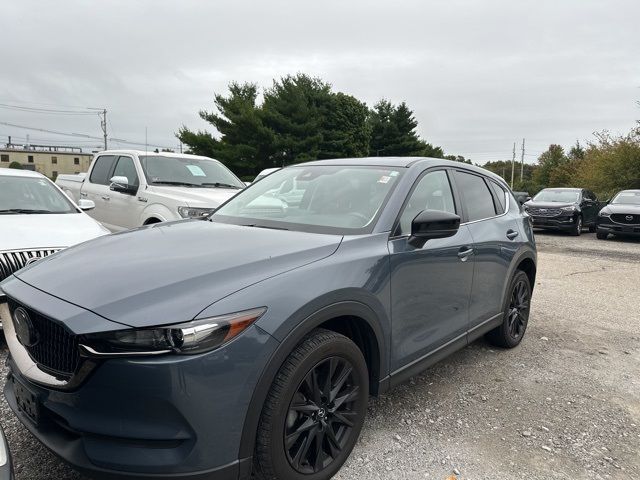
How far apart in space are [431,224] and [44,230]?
3573 mm

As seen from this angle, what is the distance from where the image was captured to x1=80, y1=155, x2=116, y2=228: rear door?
7730 mm

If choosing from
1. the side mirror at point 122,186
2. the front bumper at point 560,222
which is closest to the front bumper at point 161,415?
the side mirror at point 122,186

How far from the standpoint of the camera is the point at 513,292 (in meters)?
4.33

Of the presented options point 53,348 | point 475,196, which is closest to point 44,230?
point 53,348

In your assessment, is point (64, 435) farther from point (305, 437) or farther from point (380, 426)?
point (380, 426)

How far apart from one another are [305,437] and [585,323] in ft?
14.3

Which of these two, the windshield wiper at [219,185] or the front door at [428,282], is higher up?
the windshield wiper at [219,185]

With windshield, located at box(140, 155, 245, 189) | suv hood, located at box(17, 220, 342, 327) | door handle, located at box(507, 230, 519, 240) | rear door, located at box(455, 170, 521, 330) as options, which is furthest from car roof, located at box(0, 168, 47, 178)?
door handle, located at box(507, 230, 519, 240)

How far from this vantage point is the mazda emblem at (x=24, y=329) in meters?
2.13

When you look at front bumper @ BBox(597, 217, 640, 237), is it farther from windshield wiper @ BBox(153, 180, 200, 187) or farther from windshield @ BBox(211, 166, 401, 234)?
windshield @ BBox(211, 166, 401, 234)

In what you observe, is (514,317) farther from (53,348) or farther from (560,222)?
(560,222)

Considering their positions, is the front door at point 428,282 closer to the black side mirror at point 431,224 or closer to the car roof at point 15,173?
the black side mirror at point 431,224

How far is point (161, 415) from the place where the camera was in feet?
5.86

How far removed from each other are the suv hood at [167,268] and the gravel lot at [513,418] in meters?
1.01
